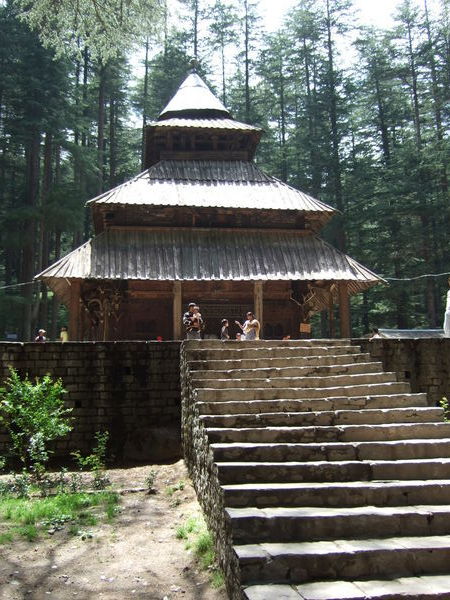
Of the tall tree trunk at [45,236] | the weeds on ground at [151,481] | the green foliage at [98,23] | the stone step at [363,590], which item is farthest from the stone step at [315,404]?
the tall tree trunk at [45,236]

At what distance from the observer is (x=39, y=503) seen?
7129mm

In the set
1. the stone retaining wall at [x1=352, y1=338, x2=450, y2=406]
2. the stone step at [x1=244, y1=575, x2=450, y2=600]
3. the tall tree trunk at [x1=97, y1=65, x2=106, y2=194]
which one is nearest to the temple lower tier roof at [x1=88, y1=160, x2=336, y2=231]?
the stone retaining wall at [x1=352, y1=338, x2=450, y2=406]

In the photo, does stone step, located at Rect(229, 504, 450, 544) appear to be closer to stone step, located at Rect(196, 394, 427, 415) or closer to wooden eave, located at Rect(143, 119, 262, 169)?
stone step, located at Rect(196, 394, 427, 415)

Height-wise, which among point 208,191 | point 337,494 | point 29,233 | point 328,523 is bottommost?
point 328,523

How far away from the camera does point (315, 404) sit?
6.79 m

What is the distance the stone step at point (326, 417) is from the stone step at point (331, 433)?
112 millimetres

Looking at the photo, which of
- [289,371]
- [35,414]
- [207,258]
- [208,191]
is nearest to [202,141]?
[208,191]

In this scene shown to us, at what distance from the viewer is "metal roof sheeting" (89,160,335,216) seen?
16406mm

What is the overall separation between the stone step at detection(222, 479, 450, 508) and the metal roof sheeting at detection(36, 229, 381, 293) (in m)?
10.0

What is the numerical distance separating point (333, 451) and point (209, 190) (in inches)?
505

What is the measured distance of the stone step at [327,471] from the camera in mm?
5434

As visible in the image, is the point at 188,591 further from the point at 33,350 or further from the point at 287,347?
the point at 33,350

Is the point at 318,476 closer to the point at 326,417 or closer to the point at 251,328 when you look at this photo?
the point at 326,417

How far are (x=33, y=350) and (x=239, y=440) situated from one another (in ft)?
19.3
